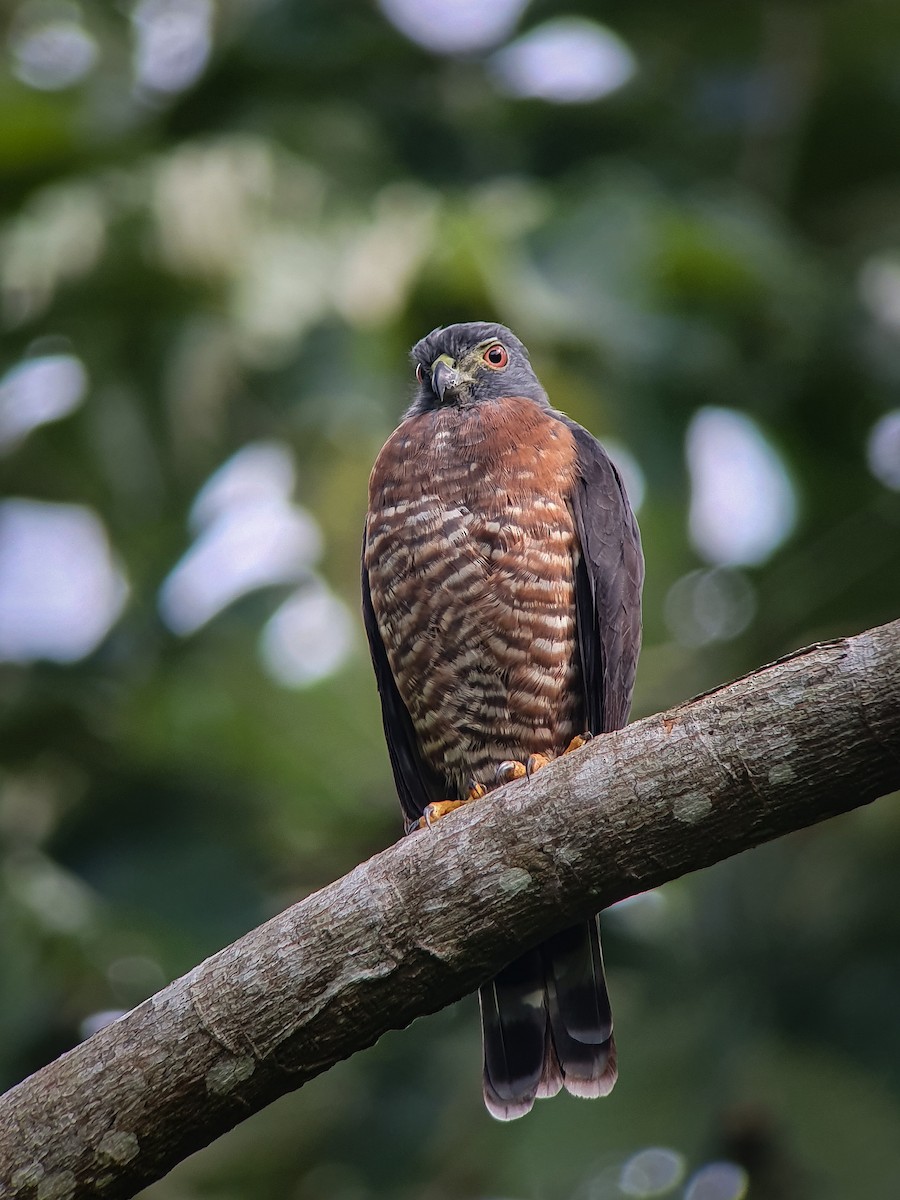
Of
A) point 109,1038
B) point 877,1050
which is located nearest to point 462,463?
point 109,1038

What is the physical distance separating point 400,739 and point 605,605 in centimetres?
83

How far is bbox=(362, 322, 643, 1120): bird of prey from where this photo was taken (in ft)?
13.1

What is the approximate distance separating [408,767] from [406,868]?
1704 millimetres

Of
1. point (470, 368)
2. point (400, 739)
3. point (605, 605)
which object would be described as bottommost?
point (400, 739)

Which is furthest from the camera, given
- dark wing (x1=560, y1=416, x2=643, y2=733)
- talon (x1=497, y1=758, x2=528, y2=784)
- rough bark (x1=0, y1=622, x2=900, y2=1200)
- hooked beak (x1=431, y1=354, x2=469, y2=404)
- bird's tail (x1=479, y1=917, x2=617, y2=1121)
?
hooked beak (x1=431, y1=354, x2=469, y2=404)

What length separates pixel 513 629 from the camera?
4168 mm

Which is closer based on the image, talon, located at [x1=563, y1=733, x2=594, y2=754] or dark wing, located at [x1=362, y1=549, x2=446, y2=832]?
talon, located at [x1=563, y1=733, x2=594, y2=754]

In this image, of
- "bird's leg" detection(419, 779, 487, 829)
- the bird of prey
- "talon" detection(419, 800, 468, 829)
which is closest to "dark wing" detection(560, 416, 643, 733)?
the bird of prey

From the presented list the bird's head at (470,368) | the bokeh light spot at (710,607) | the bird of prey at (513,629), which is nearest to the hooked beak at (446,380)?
the bird's head at (470,368)

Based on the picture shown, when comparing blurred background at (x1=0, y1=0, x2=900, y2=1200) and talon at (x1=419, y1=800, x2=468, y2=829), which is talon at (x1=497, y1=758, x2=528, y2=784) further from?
blurred background at (x1=0, y1=0, x2=900, y2=1200)

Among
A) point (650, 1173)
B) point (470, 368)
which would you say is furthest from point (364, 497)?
point (650, 1173)

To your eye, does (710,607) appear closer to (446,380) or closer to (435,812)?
(446,380)

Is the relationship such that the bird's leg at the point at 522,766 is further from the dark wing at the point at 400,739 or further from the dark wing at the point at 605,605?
the dark wing at the point at 400,739

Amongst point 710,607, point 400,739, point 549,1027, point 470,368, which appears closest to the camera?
point 549,1027
